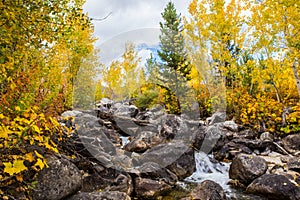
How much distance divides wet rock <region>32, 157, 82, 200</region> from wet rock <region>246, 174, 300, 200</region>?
175 inches

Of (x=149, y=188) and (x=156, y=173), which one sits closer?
(x=149, y=188)

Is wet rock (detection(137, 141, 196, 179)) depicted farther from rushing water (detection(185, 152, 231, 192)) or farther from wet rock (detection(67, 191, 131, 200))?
wet rock (detection(67, 191, 131, 200))

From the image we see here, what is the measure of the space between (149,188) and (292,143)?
688cm

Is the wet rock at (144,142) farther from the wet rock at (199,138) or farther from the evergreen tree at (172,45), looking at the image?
the evergreen tree at (172,45)

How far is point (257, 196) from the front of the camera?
5.46 meters

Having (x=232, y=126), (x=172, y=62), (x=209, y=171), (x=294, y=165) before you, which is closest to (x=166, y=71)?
(x=172, y=62)

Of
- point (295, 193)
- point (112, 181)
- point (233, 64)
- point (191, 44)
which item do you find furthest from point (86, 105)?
point (295, 193)

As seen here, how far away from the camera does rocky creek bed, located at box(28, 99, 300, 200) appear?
388 centimetres

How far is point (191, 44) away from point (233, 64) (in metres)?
4.68

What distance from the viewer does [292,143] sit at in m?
8.92

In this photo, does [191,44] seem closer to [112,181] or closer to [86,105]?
[86,105]

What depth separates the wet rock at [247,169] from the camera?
620cm

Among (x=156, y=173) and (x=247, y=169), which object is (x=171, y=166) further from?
(x=247, y=169)

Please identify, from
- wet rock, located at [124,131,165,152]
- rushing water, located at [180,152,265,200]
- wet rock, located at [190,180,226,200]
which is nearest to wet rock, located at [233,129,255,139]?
rushing water, located at [180,152,265,200]
